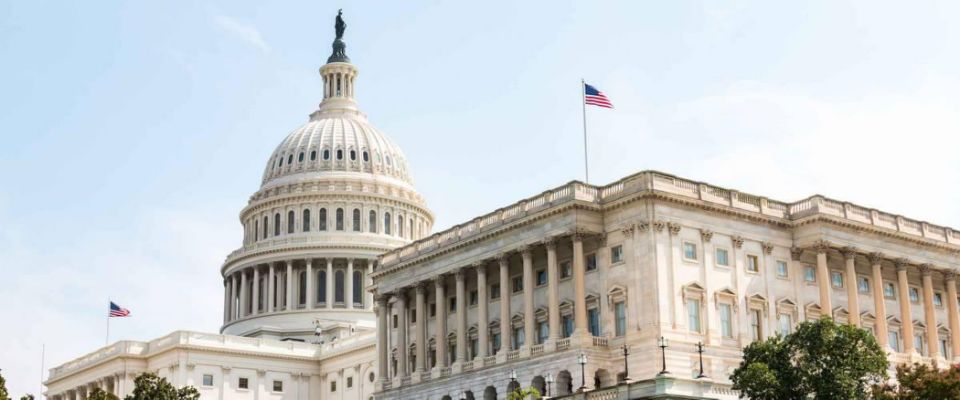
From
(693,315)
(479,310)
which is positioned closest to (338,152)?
(479,310)

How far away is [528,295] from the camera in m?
94.1

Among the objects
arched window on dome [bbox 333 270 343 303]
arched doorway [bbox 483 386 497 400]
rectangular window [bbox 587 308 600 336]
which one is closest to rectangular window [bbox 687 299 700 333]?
rectangular window [bbox 587 308 600 336]

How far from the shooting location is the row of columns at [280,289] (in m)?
156

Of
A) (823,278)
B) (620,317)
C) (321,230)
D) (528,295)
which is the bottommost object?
(620,317)

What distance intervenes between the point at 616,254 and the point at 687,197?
19.3 feet

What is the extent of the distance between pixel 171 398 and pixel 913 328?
53.3 meters

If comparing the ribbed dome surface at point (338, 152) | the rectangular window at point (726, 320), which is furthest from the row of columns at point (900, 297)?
the ribbed dome surface at point (338, 152)

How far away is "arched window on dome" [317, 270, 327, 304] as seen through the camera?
157125 millimetres

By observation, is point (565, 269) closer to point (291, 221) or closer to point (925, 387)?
point (925, 387)

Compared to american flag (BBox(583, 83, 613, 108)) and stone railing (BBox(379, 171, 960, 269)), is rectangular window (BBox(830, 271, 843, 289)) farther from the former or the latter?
american flag (BBox(583, 83, 613, 108))

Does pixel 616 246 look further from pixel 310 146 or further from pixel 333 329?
pixel 310 146

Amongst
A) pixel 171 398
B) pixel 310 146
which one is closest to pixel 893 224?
pixel 171 398

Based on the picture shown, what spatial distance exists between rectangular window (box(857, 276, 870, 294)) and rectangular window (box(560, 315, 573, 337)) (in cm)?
2166

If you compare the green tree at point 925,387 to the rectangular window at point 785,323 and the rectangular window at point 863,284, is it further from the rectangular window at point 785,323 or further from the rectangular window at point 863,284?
the rectangular window at point 863,284
